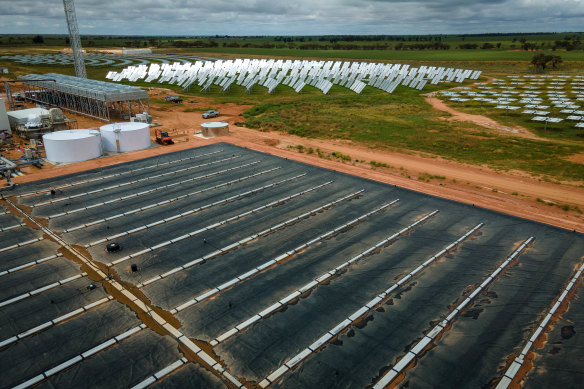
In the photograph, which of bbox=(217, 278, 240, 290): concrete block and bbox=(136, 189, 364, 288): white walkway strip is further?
bbox=(136, 189, 364, 288): white walkway strip

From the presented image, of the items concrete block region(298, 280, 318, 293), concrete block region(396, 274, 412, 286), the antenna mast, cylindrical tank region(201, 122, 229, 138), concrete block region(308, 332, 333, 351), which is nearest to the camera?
concrete block region(308, 332, 333, 351)

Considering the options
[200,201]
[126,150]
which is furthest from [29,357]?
[126,150]

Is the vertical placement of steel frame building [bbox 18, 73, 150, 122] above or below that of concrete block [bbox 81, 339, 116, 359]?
above

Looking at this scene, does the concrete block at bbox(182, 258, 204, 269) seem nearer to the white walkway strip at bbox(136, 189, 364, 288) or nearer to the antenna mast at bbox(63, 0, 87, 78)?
the white walkway strip at bbox(136, 189, 364, 288)

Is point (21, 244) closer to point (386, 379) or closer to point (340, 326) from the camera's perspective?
point (340, 326)

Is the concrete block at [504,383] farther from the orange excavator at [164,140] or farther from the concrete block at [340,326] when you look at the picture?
the orange excavator at [164,140]

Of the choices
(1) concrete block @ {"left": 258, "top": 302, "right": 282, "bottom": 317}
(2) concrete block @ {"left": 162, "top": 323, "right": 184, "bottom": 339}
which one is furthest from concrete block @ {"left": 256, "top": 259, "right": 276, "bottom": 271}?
(2) concrete block @ {"left": 162, "top": 323, "right": 184, "bottom": 339}

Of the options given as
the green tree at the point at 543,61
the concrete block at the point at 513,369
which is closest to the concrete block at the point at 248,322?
the concrete block at the point at 513,369
